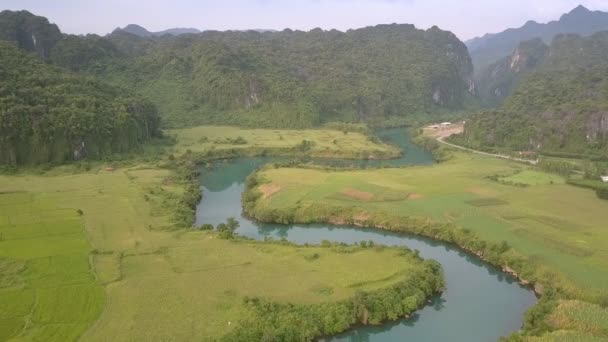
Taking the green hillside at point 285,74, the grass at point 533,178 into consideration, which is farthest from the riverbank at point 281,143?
the grass at point 533,178

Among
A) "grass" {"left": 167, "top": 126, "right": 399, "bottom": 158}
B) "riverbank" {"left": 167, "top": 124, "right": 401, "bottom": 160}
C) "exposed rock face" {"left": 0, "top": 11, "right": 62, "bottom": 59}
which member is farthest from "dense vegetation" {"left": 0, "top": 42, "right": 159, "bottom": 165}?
"exposed rock face" {"left": 0, "top": 11, "right": 62, "bottom": 59}

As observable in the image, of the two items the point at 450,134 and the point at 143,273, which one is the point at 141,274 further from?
the point at 450,134

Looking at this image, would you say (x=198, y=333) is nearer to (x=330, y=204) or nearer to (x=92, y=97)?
(x=330, y=204)

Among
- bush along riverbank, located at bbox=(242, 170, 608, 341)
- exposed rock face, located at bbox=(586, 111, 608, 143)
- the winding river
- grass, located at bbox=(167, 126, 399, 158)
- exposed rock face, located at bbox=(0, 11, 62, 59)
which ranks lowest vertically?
the winding river

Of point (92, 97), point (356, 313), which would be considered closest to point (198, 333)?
point (356, 313)

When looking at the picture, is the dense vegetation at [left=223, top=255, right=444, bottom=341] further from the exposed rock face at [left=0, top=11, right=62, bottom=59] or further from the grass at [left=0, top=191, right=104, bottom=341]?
the exposed rock face at [left=0, top=11, right=62, bottom=59]

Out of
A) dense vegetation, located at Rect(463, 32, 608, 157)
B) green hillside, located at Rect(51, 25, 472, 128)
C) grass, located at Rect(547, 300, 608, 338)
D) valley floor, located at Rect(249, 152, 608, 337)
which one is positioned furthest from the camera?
green hillside, located at Rect(51, 25, 472, 128)

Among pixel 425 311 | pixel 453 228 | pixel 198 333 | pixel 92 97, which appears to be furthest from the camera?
pixel 92 97

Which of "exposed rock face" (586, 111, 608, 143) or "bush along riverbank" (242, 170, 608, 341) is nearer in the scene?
"bush along riverbank" (242, 170, 608, 341)
